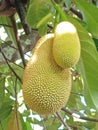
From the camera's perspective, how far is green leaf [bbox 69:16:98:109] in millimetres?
938

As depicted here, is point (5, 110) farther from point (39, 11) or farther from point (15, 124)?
point (39, 11)

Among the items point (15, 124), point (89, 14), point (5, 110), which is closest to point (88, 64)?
point (89, 14)

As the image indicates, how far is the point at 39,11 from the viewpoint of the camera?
100 centimetres

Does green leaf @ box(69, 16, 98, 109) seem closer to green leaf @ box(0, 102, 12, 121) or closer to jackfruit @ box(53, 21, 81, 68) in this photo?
jackfruit @ box(53, 21, 81, 68)

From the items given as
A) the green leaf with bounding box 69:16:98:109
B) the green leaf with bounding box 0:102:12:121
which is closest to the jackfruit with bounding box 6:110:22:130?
the green leaf with bounding box 0:102:12:121

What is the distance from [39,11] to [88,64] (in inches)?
7.0

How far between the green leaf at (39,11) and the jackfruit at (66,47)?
0.15 m

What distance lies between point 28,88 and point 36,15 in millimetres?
245

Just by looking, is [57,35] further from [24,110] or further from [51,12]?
[24,110]

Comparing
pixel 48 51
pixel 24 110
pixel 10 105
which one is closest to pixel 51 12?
pixel 48 51

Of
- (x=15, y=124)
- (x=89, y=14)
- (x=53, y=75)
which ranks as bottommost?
(x=15, y=124)

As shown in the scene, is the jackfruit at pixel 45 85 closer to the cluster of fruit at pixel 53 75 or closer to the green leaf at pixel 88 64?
the cluster of fruit at pixel 53 75

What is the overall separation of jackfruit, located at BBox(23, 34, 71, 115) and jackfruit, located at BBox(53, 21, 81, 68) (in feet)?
0.09

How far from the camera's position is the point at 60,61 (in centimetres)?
82
